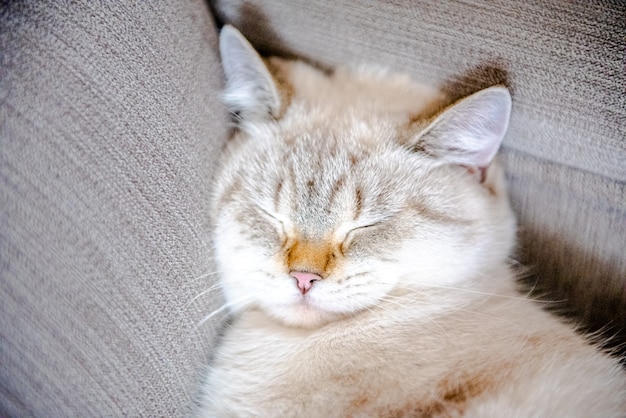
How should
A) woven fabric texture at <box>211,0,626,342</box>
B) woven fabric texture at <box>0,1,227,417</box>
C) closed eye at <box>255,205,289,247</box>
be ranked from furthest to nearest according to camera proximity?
closed eye at <box>255,205,289,247</box> → woven fabric texture at <box>211,0,626,342</box> → woven fabric texture at <box>0,1,227,417</box>

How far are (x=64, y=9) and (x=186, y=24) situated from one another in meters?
0.27

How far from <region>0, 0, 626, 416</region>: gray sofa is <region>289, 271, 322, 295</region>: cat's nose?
219mm

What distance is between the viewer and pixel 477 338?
1124 mm

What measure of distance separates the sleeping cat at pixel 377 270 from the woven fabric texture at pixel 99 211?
0.12 m

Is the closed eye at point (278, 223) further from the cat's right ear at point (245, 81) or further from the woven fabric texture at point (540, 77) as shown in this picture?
the woven fabric texture at point (540, 77)

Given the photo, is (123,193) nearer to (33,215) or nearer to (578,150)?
(33,215)

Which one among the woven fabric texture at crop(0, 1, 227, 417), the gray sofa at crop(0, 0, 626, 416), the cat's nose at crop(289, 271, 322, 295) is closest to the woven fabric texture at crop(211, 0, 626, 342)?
the gray sofa at crop(0, 0, 626, 416)

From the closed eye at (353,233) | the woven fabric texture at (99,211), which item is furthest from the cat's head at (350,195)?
the woven fabric texture at (99,211)

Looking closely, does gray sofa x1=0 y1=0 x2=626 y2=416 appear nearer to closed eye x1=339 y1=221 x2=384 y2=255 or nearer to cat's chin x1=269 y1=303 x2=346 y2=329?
cat's chin x1=269 y1=303 x2=346 y2=329

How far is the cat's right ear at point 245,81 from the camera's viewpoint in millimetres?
1200

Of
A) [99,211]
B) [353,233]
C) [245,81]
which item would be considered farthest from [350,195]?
[99,211]

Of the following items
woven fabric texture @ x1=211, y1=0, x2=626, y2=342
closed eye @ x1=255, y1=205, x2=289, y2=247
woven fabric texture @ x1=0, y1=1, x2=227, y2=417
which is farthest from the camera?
closed eye @ x1=255, y1=205, x2=289, y2=247

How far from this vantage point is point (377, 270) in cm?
113

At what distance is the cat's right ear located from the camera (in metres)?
1.20
